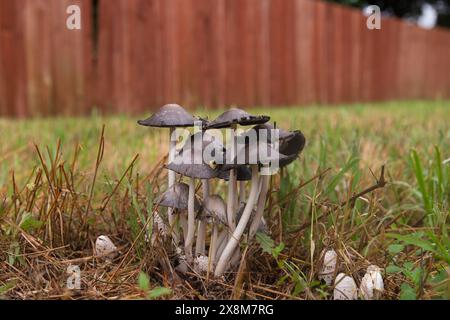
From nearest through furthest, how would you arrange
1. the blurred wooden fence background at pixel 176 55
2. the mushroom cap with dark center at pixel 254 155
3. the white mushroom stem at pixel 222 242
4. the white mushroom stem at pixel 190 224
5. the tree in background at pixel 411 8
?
the mushroom cap with dark center at pixel 254 155 < the white mushroom stem at pixel 190 224 < the white mushroom stem at pixel 222 242 < the blurred wooden fence background at pixel 176 55 < the tree in background at pixel 411 8

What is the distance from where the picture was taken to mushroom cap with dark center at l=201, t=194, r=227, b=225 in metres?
1.53

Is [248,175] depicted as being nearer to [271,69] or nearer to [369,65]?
[271,69]

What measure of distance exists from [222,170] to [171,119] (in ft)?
0.61

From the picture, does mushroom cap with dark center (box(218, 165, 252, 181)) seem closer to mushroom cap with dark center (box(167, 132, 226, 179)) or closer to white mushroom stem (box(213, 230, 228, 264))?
mushroom cap with dark center (box(167, 132, 226, 179))

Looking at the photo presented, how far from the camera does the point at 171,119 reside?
4.98 ft

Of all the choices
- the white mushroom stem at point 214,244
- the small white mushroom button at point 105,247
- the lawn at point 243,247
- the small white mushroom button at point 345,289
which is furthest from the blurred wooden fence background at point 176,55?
the small white mushroom button at point 345,289

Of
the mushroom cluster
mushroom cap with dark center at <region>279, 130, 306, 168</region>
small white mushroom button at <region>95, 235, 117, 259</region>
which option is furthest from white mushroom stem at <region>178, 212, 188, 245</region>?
mushroom cap with dark center at <region>279, 130, 306, 168</region>

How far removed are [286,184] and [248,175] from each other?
45 centimetres

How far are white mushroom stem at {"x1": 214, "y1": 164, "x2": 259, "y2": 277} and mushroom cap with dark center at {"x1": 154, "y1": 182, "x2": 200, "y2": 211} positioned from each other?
0.51 ft

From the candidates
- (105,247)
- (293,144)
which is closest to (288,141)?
(293,144)

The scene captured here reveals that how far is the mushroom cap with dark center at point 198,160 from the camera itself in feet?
4.82

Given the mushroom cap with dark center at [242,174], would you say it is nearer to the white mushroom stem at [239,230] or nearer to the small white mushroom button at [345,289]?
the white mushroom stem at [239,230]

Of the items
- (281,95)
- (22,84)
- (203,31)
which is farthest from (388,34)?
(22,84)
